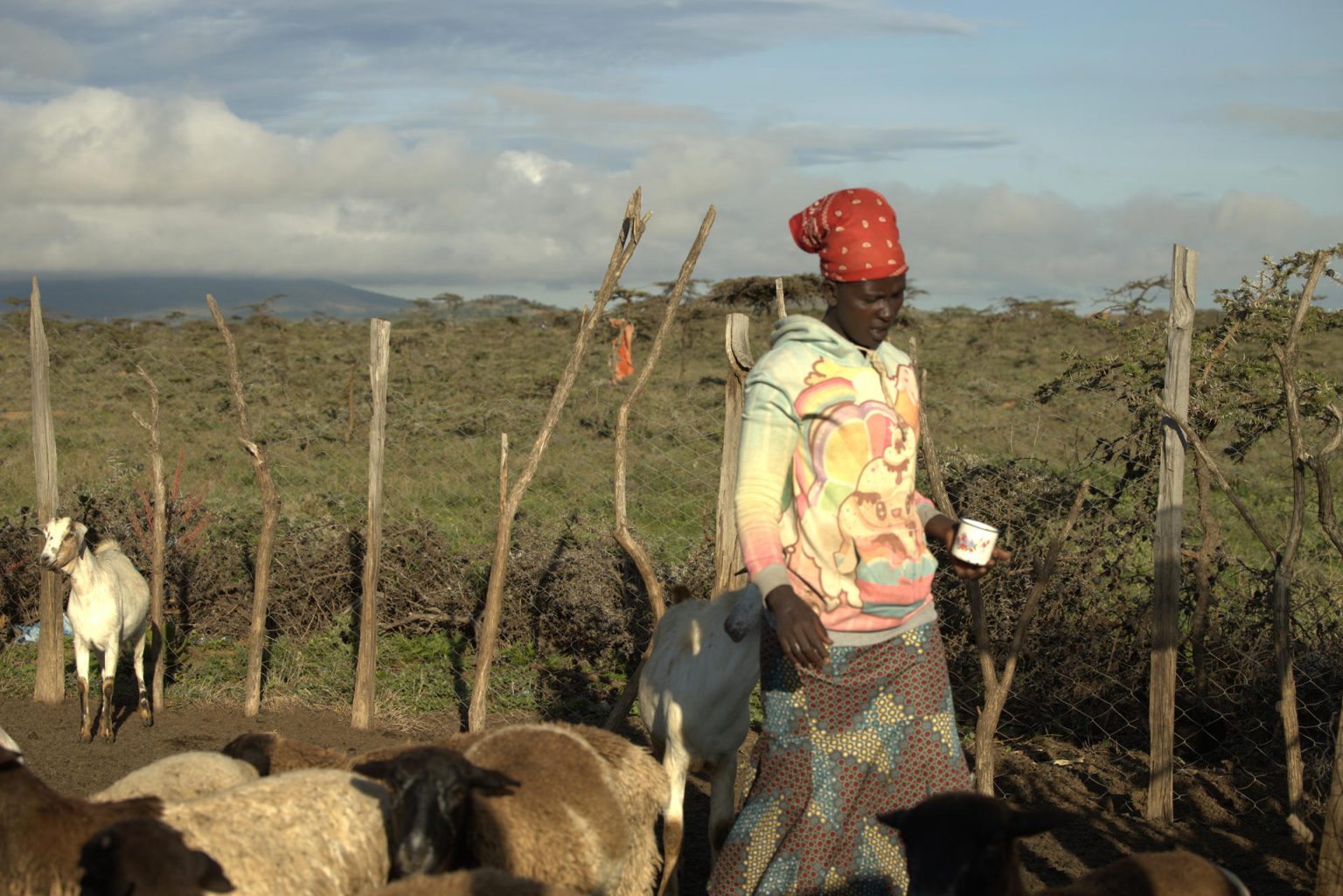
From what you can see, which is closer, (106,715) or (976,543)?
(976,543)

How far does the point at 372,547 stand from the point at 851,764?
4.43m

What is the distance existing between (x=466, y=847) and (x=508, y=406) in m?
17.7

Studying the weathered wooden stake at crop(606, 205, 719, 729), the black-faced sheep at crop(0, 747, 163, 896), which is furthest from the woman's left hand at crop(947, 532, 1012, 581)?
the weathered wooden stake at crop(606, 205, 719, 729)

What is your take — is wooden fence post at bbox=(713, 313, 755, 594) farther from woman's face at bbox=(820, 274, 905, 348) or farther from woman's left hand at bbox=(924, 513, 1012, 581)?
woman's face at bbox=(820, 274, 905, 348)

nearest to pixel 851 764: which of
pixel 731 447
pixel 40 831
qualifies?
pixel 40 831

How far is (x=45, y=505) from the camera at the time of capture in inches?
320

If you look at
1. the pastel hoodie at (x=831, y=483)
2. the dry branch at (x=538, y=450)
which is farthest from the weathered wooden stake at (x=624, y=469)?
the pastel hoodie at (x=831, y=483)

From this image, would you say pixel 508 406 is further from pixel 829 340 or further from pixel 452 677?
pixel 829 340

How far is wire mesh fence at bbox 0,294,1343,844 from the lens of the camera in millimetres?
6555

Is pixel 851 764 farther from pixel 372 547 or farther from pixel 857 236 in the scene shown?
pixel 372 547

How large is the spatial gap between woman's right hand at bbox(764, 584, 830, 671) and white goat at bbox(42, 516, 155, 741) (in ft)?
18.5

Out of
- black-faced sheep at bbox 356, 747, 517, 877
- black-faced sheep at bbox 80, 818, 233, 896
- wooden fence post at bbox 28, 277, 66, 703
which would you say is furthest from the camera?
wooden fence post at bbox 28, 277, 66, 703

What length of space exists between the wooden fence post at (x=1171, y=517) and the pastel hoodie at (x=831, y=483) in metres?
2.77

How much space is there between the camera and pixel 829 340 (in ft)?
10.9
